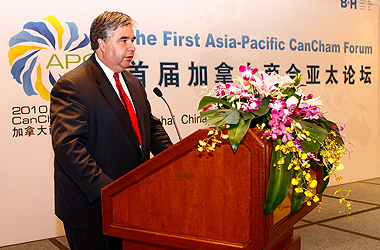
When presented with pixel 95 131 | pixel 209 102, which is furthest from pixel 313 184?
pixel 95 131

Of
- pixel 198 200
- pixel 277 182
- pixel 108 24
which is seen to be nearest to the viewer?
pixel 277 182

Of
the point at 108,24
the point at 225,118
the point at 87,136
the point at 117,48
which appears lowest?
the point at 87,136

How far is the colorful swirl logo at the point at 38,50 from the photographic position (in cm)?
365

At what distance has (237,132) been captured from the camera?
47.6 inches

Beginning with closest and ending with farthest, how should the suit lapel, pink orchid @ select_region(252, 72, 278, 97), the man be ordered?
pink orchid @ select_region(252, 72, 278, 97) < the man < the suit lapel

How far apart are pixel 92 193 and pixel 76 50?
2.54 m

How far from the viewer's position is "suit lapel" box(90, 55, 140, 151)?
1.91 m

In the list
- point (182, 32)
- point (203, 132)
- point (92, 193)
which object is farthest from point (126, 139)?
point (182, 32)

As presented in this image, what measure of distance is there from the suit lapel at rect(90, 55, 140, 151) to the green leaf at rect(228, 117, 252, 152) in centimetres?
80

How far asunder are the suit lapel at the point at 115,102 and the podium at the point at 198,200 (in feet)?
1.58

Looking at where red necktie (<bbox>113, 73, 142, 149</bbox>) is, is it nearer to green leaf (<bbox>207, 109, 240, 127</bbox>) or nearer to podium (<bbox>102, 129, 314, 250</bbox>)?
podium (<bbox>102, 129, 314, 250</bbox>)

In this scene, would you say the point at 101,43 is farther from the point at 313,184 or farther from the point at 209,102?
the point at 313,184

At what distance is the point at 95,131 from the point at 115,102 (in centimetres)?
17

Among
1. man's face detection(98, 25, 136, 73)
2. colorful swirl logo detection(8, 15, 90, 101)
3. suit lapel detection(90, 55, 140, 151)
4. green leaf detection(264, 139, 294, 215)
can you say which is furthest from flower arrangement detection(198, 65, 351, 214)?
colorful swirl logo detection(8, 15, 90, 101)
